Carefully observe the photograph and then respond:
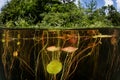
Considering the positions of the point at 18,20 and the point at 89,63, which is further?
the point at 18,20

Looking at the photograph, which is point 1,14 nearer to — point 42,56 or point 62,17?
point 62,17

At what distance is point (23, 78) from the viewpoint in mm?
1161

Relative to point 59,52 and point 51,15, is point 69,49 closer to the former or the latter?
point 59,52

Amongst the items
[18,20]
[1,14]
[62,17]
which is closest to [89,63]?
[62,17]

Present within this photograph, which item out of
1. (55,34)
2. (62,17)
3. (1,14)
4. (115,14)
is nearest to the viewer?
(55,34)

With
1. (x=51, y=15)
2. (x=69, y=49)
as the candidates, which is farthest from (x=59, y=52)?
(x=51, y=15)

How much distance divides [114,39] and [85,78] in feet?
0.59

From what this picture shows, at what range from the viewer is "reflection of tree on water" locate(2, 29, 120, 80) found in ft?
3.62

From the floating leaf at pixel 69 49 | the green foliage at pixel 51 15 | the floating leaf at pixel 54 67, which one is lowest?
the floating leaf at pixel 54 67

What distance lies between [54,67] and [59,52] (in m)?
0.05

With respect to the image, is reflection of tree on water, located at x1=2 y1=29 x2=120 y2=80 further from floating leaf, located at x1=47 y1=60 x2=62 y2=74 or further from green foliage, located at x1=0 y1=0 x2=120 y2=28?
green foliage, located at x1=0 y1=0 x2=120 y2=28

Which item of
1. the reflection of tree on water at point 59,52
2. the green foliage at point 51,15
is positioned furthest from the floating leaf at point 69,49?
the green foliage at point 51,15

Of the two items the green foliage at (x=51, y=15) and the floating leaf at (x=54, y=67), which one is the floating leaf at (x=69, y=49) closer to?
the floating leaf at (x=54, y=67)

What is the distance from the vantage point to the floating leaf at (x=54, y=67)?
3.65 ft
